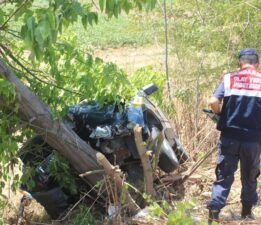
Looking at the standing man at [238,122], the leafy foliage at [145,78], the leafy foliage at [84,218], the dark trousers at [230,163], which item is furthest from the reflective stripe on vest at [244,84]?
the leafy foliage at [84,218]

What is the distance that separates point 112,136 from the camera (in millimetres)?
5066

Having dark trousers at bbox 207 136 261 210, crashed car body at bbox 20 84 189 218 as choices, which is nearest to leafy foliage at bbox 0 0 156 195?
crashed car body at bbox 20 84 189 218

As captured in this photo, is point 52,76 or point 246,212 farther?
point 246,212

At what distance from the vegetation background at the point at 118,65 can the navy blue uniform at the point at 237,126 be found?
3.00ft

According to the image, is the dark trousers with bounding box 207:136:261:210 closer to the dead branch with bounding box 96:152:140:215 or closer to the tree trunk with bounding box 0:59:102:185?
the dead branch with bounding box 96:152:140:215

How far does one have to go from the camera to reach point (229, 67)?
7.77 metres

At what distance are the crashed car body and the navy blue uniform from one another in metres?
0.62

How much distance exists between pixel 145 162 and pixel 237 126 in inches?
34.5

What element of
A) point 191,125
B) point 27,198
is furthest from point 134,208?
point 191,125

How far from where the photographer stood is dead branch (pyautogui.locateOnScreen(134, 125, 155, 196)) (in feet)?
15.3

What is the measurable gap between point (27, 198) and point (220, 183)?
1.89m

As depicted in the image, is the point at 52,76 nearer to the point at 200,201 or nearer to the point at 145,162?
the point at 145,162

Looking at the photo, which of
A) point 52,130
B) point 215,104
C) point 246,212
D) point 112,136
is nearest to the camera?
point 52,130

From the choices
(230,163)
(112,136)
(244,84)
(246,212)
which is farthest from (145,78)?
(246,212)
